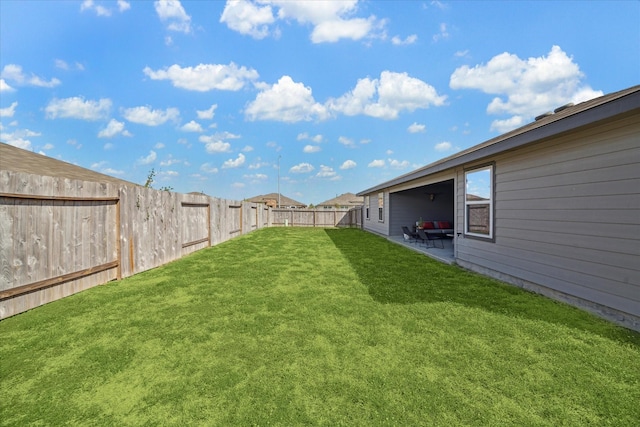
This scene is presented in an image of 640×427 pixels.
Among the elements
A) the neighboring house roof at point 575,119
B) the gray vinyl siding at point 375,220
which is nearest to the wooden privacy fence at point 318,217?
the gray vinyl siding at point 375,220

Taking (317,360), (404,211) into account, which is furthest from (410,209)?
(317,360)

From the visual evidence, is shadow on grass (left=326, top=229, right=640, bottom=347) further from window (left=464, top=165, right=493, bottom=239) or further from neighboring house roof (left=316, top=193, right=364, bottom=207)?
neighboring house roof (left=316, top=193, right=364, bottom=207)

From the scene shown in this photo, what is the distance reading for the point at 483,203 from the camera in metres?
6.38

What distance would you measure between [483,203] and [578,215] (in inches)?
91.1

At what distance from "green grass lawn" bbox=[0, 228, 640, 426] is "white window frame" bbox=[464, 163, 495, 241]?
5.83 ft

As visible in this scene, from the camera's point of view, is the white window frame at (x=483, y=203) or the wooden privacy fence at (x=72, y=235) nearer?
the wooden privacy fence at (x=72, y=235)

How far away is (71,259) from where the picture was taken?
4641 mm

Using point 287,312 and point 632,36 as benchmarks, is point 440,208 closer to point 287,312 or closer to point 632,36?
point 632,36

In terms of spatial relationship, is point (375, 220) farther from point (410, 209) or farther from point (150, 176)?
point (150, 176)

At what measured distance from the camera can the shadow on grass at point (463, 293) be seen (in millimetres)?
3512

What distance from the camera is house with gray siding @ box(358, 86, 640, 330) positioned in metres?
3.45

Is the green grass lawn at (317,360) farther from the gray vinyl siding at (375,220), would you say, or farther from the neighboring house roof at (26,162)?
the gray vinyl siding at (375,220)

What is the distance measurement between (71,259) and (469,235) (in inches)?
333

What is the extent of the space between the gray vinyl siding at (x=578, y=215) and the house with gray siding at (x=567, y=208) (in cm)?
1
